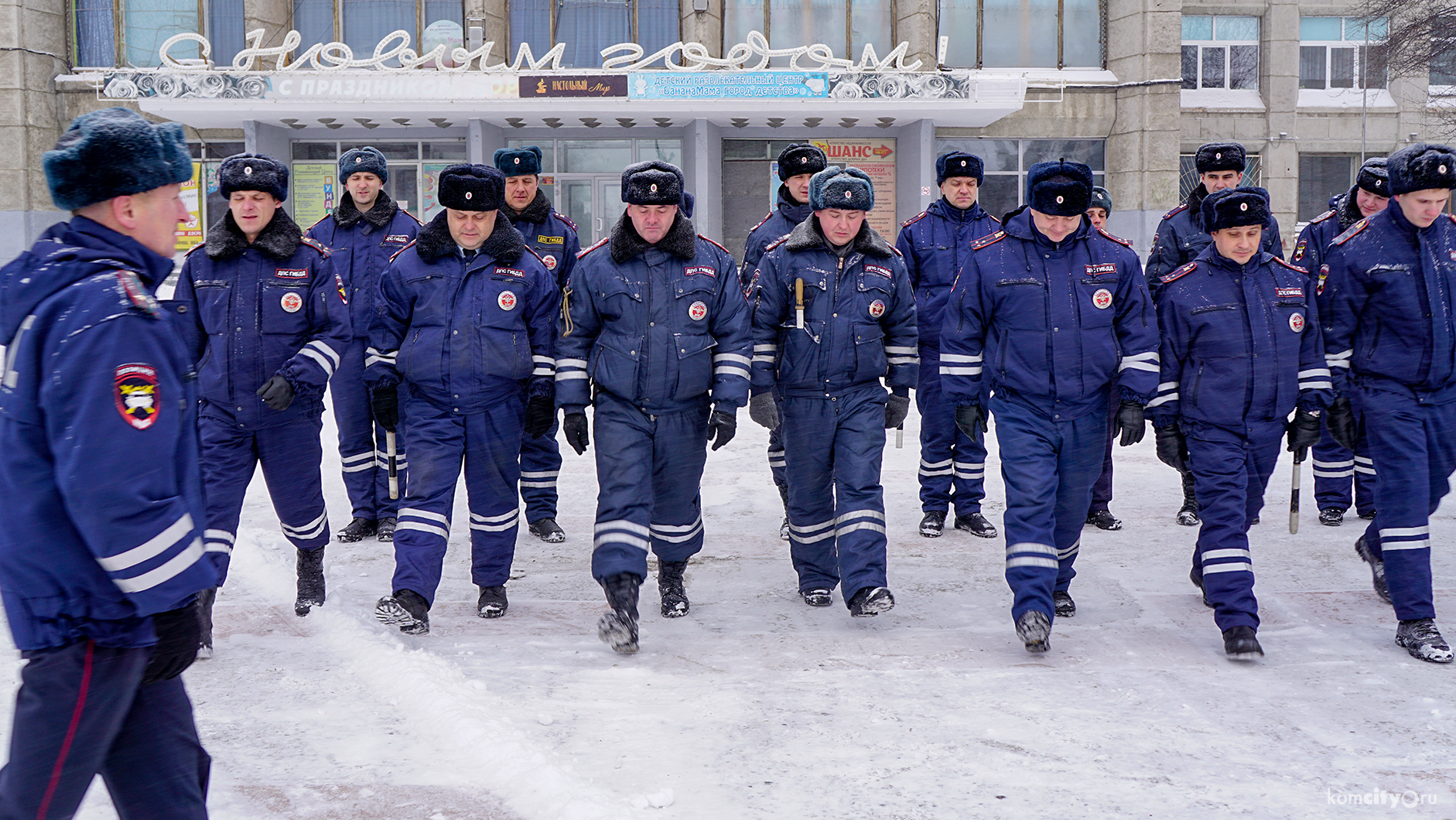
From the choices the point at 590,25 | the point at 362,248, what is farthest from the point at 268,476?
the point at 590,25

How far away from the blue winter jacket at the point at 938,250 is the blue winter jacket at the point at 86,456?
214 inches

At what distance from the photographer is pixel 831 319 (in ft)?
17.9

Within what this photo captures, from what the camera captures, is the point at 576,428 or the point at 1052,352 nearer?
the point at 1052,352

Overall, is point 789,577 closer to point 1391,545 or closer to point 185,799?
point 1391,545

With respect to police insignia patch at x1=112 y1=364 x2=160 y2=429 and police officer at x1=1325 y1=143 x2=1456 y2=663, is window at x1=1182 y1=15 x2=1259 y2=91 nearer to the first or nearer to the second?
police officer at x1=1325 y1=143 x2=1456 y2=663

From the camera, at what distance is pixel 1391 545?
16.2 feet

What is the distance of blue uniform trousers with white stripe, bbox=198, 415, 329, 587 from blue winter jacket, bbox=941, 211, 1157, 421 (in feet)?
9.63

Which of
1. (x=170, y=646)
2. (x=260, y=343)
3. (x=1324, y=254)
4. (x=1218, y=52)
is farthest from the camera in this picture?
(x=1218, y=52)

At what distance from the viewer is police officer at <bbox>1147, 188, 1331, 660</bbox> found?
492 centimetres

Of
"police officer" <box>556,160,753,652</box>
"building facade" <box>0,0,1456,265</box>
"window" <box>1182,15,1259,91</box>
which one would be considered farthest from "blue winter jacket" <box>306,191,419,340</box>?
"window" <box>1182,15,1259,91</box>

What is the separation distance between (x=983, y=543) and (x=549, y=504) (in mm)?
2624

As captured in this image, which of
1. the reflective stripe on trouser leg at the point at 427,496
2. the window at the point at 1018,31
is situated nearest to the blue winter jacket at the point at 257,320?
the reflective stripe on trouser leg at the point at 427,496

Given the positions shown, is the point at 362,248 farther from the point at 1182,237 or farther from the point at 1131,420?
the point at 1182,237

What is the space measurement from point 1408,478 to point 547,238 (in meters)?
4.75
